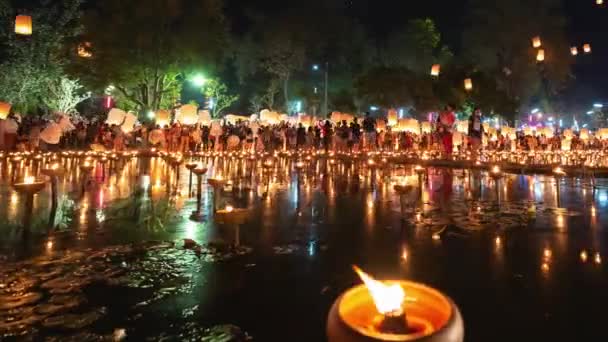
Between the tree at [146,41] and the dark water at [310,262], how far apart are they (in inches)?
885

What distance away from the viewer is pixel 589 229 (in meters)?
7.39

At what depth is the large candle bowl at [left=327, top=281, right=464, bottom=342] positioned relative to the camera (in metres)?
2.08

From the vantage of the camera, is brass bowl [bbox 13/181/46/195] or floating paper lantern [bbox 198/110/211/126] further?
floating paper lantern [bbox 198/110/211/126]

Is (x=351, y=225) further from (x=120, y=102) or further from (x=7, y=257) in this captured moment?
(x=120, y=102)

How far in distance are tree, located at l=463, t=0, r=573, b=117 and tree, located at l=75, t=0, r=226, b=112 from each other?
1134 inches

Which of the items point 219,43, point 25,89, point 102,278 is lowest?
point 102,278

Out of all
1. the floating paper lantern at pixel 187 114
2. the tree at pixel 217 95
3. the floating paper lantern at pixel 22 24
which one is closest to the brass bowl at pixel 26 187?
the floating paper lantern at pixel 22 24

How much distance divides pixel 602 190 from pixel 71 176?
1601cm

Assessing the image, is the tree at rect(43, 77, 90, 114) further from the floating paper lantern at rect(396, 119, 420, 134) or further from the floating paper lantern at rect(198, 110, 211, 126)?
the floating paper lantern at rect(396, 119, 420, 134)

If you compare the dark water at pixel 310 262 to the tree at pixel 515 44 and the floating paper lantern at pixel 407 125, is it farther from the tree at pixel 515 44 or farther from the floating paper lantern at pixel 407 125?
the tree at pixel 515 44

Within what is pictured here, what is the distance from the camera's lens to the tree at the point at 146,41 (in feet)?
101

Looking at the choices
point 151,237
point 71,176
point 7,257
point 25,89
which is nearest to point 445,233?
point 151,237

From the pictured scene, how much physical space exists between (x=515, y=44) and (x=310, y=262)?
163ft

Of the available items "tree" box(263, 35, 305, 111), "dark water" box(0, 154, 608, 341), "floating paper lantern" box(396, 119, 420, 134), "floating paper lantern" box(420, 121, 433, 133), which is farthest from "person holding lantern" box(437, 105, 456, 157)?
"tree" box(263, 35, 305, 111)
